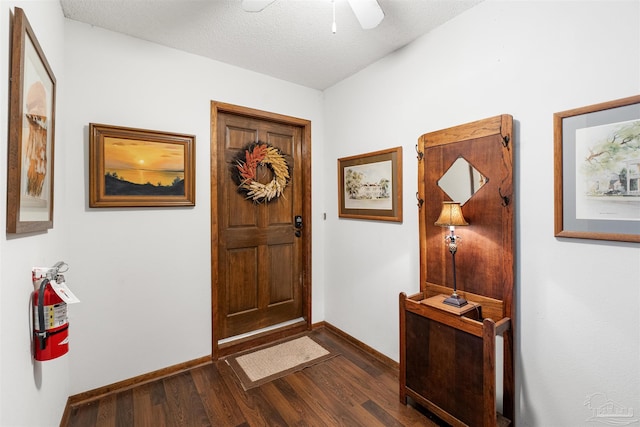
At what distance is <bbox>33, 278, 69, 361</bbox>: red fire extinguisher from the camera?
1.19 m

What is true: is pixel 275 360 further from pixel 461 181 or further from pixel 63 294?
pixel 461 181

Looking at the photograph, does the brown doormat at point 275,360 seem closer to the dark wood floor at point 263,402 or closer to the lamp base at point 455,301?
the dark wood floor at point 263,402

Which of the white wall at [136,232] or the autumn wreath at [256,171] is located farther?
the autumn wreath at [256,171]

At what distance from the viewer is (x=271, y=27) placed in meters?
2.05

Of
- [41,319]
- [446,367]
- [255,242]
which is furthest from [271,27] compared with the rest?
[446,367]

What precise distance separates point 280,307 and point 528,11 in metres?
2.92

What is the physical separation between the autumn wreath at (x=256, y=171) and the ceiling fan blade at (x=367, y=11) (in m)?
1.45

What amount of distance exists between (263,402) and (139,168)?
6.12ft

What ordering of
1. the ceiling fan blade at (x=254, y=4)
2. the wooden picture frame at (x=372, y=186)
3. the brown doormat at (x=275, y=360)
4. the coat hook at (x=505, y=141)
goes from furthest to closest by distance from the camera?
the wooden picture frame at (x=372, y=186) < the brown doormat at (x=275, y=360) < the coat hook at (x=505, y=141) < the ceiling fan blade at (x=254, y=4)

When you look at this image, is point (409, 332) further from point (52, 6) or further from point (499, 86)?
point (52, 6)

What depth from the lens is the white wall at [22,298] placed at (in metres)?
0.94

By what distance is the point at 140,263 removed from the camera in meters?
2.21

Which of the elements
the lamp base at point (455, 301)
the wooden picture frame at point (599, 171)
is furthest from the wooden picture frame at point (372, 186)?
the wooden picture frame at point (599, 171)

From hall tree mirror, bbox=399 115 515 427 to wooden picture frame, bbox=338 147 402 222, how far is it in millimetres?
355
